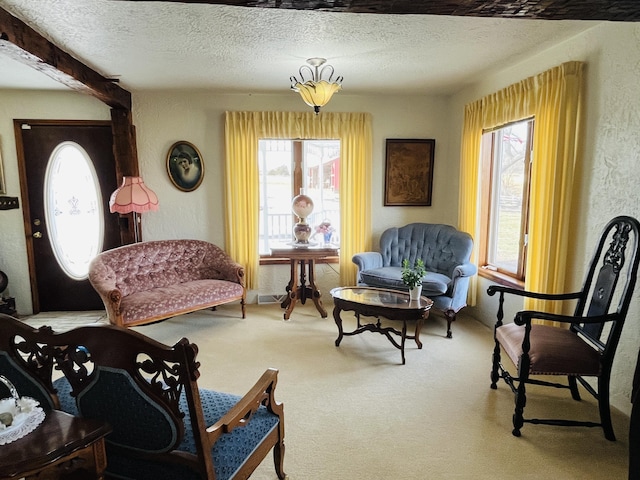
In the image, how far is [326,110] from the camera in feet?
14.6

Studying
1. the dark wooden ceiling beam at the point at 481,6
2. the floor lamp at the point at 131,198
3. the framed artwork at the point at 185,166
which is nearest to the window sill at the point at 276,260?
the framed artwork at the point at 185,166

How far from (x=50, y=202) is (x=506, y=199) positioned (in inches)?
186

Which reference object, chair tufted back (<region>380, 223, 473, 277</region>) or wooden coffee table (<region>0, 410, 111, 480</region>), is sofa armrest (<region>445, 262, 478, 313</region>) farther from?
wooden coffee table (<region>0, 410, 111, 480</region>)

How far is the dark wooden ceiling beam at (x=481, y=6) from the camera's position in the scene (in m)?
1.60

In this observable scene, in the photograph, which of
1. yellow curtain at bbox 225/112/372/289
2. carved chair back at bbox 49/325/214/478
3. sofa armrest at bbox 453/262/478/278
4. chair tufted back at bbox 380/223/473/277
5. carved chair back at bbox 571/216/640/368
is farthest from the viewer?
yellow curtain at bbox 225/112/372/289

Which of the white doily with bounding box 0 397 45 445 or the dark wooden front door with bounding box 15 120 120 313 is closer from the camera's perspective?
the white doily with bounding box 0 397 45 445

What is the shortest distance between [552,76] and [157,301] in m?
3.56

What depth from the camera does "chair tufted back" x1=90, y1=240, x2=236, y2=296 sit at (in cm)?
361

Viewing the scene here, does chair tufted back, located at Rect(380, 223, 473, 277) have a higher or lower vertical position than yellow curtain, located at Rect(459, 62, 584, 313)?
lower

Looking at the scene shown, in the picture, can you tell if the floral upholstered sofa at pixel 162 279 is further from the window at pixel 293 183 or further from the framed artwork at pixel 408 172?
the framed artwork at pixel 408 172

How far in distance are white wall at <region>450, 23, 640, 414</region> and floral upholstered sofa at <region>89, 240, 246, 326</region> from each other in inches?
119

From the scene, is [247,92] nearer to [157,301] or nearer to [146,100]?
[146,100]

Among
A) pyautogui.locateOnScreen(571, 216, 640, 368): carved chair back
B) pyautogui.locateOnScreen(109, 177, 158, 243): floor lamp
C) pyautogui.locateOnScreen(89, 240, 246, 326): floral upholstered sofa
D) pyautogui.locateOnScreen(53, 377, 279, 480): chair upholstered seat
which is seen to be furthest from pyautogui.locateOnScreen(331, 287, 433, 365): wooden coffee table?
pyautogui.locateOnScreen(109, 177, 158, 243): floor lamp

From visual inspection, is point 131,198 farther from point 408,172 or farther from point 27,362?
point 408,172
